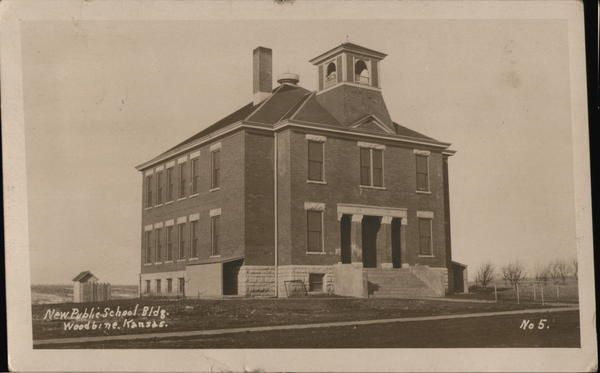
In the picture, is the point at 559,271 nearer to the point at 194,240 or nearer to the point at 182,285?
the point at 182,285

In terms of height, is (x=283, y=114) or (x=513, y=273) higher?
(x=283, y=114)

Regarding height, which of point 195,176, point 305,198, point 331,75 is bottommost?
point 305,198

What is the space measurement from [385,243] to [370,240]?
1.44ft

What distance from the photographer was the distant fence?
1864 cm

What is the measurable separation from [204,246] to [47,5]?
7244 mm

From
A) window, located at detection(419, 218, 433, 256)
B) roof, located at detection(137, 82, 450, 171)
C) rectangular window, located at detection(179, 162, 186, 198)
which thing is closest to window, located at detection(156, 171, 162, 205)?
roof, located at detection(137, 82, 450, 171)

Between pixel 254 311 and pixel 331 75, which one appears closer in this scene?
pixel 254 311

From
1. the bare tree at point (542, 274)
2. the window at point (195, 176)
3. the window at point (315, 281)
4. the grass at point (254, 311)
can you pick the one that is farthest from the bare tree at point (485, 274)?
the window at point (195, 176)

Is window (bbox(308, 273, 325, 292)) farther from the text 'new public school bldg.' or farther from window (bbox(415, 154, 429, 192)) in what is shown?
window (bbox(415, 154, 429, 192))

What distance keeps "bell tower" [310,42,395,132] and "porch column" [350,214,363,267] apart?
252 cm

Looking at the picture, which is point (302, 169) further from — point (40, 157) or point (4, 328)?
point (4, 328)

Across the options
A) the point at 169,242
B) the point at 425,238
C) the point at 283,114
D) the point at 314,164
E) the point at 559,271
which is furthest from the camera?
the point at 169,242

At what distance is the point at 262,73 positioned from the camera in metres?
19.8

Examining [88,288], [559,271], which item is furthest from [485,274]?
[88,288]
